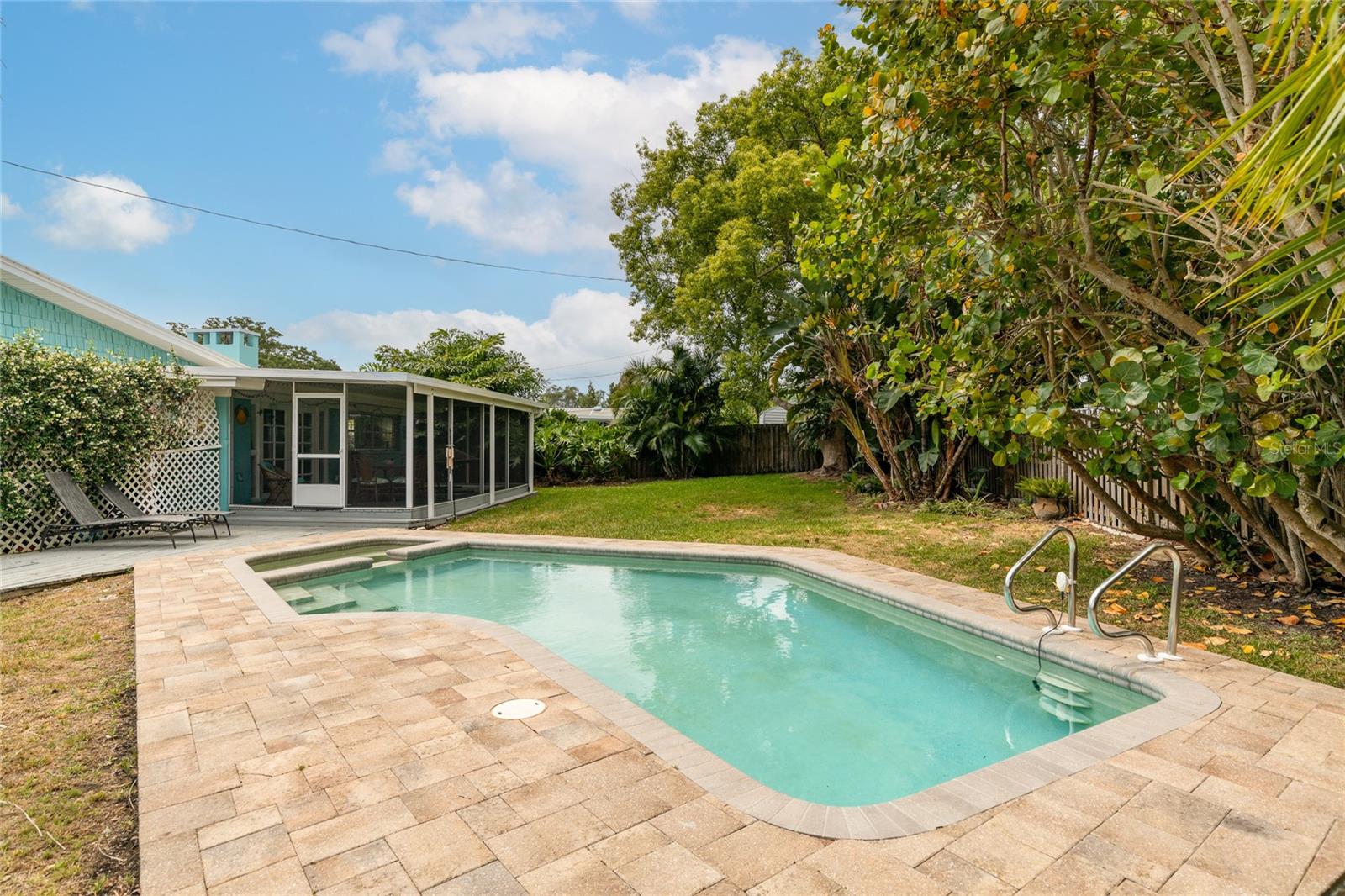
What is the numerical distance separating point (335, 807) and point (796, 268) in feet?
49.0

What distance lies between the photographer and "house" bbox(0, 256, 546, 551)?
10.9 meters

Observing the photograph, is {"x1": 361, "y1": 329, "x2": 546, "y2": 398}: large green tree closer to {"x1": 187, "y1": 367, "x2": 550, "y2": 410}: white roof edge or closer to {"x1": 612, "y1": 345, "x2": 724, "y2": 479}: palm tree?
{"x1": 612, "y1": 345, "x2": 724, "y2": 479}: palm tree

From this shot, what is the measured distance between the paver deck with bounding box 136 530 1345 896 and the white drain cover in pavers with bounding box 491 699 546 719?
72 mm

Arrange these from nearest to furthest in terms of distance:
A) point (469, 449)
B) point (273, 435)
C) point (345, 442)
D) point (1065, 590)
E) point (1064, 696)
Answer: point (1064, 696)
point (1065, 590)
point (345, 442)
point (273, 435)
point (469, 449)

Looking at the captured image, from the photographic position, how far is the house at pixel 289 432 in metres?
10.9

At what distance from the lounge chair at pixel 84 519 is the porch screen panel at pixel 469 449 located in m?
4.43

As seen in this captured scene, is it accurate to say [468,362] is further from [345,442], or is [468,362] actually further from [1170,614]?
[1170,614]

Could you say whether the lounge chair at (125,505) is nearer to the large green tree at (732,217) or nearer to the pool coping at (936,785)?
the pool coping at (936,785)

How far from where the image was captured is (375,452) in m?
12.0

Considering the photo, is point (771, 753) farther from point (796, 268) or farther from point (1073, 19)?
point (796, 268)

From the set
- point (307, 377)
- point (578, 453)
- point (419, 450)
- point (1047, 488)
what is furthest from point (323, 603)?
point (578, 453)

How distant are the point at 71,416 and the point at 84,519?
145 centimetres

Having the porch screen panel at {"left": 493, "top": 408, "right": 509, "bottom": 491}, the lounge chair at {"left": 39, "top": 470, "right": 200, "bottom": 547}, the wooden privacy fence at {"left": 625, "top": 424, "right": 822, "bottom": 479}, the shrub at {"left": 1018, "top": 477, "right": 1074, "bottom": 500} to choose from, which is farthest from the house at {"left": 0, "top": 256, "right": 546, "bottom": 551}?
the shrub at {"left": 1018, "top": 477, "right": 1074, "bottom": 500}

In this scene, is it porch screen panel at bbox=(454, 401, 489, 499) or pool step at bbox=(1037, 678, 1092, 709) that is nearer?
pool step at bbox=(1037, 678, 1092, 709)
